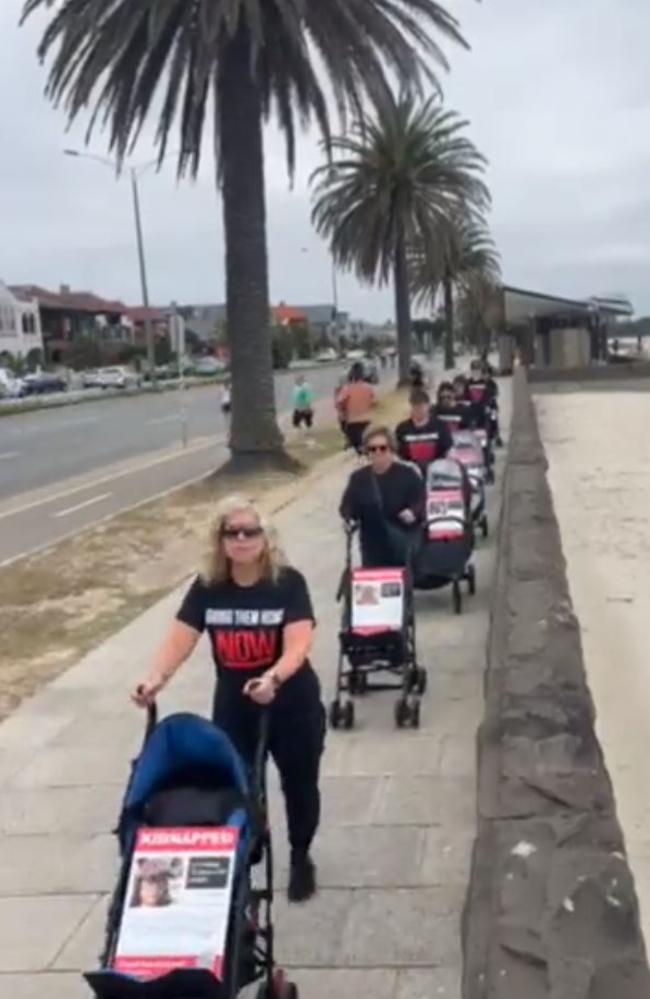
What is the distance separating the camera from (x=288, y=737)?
560 centimetres

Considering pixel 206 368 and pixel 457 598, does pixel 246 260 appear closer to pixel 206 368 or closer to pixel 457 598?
pixel 457 598

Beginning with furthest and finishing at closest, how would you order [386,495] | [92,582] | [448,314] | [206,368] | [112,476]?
[206,368]
[448,314]
[112,476]
[92,582]
[386,495]

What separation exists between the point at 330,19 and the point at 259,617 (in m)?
19.8

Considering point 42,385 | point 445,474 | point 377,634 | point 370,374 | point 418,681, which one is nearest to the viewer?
point 377,634

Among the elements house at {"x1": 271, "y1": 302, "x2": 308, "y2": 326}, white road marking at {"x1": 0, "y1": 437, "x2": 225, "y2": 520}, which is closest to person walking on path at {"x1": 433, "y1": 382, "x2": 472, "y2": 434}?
white road marking at {"x1": 0, "y1": 437, "x2": 225, "y2": 520}

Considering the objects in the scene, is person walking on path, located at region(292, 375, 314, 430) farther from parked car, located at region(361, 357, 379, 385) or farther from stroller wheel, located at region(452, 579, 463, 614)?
stroller wheel, located at region(452, 579, 463, 614)

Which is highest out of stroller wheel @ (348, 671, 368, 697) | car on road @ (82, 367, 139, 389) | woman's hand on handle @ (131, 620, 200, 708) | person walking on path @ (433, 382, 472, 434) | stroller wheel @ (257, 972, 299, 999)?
woman's hand on handle @ (131, 620, 200, 708)

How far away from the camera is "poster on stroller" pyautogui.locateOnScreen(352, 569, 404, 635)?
864cm

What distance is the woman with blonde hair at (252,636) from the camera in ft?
17.8

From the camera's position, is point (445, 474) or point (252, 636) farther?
point (445, 474)

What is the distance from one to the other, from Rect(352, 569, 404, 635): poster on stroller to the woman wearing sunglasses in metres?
0.44

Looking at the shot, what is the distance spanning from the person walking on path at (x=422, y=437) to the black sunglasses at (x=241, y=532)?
25.1 feet

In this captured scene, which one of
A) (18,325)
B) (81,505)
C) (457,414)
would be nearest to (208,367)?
(18,325)

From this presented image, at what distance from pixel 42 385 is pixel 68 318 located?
59136 mm
